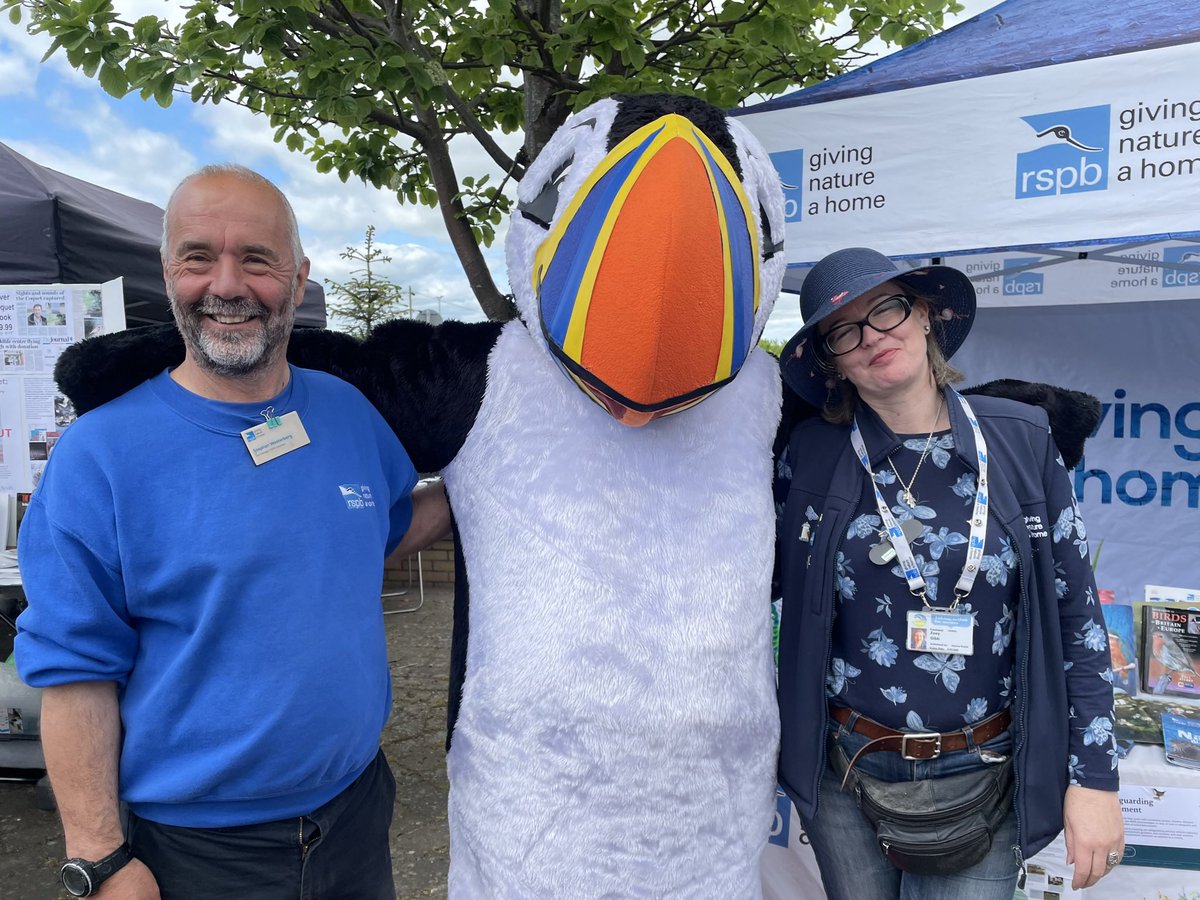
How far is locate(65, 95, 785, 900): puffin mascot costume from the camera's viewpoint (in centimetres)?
137

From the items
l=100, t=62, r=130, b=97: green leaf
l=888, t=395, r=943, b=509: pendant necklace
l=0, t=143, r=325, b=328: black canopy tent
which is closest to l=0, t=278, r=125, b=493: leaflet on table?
l=0, t=143, r=325, b=328: black canopy tent

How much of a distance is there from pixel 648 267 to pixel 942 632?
881mm

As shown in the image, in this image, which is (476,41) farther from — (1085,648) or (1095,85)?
(1085,648)

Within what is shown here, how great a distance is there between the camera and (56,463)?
1.40 metres

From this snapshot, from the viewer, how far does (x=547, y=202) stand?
1590mm

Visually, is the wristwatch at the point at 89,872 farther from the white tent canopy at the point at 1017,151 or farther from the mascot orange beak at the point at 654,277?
the white tent canopy at the point at 1017,151

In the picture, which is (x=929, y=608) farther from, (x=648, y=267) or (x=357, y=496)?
(x=357, y=496)

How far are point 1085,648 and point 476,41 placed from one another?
2923mm

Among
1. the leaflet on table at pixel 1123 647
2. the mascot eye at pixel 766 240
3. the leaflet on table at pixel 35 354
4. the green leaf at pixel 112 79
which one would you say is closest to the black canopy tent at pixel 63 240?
the leaflet on table at pixel 35 354

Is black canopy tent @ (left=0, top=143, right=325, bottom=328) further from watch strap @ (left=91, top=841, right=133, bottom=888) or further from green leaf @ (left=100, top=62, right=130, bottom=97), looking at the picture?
watch strap @ (left=91, top=841, right=133, bottom=888)

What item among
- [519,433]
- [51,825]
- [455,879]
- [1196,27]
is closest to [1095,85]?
[1196,27]

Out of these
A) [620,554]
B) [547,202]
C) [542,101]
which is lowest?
[620,554]

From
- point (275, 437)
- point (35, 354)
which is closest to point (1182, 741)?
point (275, 437)

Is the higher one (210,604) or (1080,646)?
(210,604)
